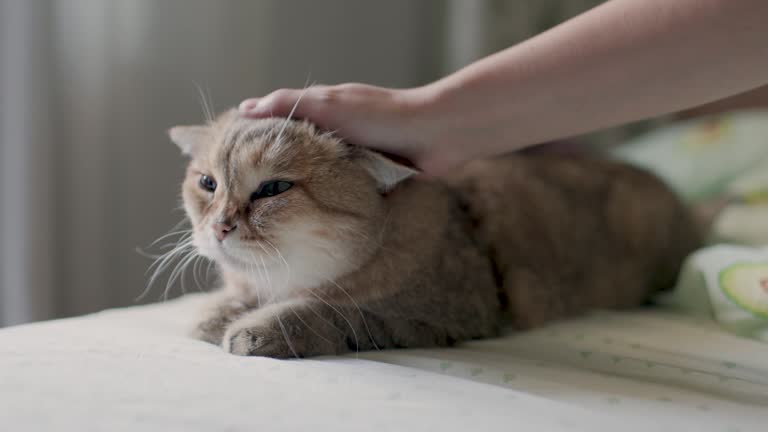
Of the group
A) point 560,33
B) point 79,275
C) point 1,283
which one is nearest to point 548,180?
point 560,33

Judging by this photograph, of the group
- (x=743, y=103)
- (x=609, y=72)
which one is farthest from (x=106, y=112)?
(x=743, y=103)

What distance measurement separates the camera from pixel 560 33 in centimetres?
118

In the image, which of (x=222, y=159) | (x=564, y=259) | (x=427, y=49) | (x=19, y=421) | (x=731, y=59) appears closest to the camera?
(x=19, y=421)

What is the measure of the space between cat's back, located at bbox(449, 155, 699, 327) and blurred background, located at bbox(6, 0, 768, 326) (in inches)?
48.5

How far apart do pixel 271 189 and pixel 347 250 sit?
0.67ft

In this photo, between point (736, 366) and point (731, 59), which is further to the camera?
point (736, 366)

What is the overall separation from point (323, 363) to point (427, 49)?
2.84 m

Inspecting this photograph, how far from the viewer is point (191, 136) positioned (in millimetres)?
1542

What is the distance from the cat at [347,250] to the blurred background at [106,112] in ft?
2.57

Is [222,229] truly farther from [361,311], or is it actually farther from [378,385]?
[378,385]

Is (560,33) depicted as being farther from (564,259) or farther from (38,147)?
(38,147)

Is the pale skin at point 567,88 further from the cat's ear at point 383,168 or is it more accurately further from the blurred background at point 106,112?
the blurred background at point 106,112

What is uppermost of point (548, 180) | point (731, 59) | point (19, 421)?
point (731, 59)

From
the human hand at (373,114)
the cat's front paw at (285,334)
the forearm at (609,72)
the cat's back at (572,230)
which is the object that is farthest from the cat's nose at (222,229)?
the cat's back at (572,230)
